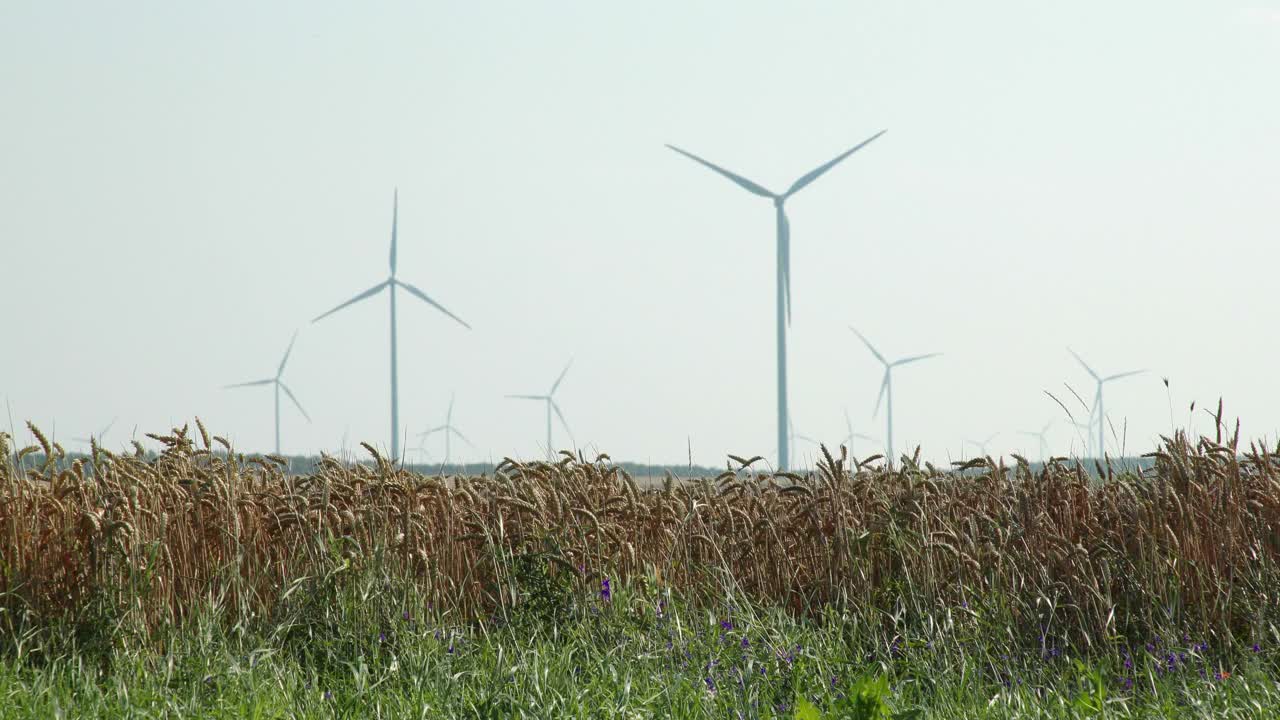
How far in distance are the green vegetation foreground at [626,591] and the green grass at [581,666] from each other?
0.03 meters

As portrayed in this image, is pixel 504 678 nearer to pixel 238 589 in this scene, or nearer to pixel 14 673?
pixel 238 589

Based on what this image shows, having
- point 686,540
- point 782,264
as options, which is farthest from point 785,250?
point 686,540

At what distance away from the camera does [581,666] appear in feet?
22.3

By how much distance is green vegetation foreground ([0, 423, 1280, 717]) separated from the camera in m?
6.29

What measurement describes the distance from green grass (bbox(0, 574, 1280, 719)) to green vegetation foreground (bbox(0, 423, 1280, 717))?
1.1 inches

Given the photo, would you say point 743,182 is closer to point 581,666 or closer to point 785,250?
point 785,250

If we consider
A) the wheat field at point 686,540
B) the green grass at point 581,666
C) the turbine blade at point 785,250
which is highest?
the turbine blade at point 785,250

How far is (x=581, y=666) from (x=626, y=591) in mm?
858

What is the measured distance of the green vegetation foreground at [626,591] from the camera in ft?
20.6

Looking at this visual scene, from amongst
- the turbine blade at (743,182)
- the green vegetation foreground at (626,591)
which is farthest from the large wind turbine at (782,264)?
the green vegetation foreground at (626,591)

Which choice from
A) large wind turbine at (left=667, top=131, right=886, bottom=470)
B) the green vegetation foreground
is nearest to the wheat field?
the green vegetation foreground

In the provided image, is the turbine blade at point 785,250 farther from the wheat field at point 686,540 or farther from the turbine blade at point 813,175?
the wheat field at point 686,540

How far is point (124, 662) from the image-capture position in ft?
22.6

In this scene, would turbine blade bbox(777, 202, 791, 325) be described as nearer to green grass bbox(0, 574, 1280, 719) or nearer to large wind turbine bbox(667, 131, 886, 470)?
large wind turbine bbox(667, 131, 886, 470)
